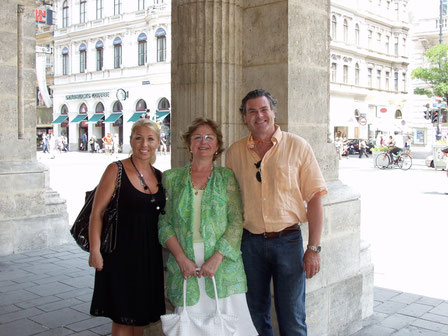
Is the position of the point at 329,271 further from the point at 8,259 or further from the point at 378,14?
the point at 378,14

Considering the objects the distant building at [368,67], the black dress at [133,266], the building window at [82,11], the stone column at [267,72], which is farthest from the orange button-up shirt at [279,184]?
the building window at [82,11]

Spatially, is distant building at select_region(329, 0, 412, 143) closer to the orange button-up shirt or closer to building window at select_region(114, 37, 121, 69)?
building window at select_region(114, 37, 121, 69)

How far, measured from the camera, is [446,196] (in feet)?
42.4

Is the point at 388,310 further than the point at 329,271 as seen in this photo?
Yes

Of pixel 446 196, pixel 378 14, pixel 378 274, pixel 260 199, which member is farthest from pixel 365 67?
pixel 260 199

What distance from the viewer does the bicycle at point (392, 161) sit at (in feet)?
75.3

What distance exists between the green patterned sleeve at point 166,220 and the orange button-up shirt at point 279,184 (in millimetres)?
435

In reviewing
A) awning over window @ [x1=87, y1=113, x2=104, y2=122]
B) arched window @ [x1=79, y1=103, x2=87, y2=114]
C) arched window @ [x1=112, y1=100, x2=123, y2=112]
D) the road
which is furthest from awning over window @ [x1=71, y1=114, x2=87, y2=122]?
the road

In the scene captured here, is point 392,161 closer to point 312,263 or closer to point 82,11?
point 312,263

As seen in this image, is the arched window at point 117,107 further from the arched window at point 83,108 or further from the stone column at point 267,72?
the stone column at point 267,72

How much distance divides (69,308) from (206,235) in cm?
256

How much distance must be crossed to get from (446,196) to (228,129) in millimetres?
10740

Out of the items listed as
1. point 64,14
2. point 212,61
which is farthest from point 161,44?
point 212,61

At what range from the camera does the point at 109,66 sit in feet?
140
